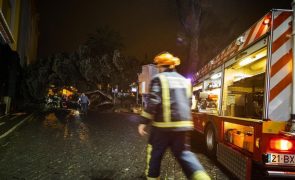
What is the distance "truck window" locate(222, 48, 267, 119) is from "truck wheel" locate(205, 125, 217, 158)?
2.50 ft

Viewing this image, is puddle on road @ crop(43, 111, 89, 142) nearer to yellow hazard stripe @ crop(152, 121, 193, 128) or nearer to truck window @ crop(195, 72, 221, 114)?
truck window @ crop(195, 72, 221, 114)

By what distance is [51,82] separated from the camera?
38500mm

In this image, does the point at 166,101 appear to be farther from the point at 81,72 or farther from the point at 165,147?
the point at 81,72

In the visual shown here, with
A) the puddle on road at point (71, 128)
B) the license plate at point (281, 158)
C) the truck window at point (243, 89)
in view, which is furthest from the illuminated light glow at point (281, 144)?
the puddle on road at point (71, 128)

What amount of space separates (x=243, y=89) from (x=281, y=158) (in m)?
3.17

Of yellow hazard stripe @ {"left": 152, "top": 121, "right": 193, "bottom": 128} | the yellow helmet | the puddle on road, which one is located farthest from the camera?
the puddle on road

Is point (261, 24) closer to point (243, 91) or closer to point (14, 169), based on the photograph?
point (243, 91)

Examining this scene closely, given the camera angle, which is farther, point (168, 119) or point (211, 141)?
point (211, 141)

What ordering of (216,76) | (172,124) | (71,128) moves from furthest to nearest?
(71,128) → (216,76) → (172,124)

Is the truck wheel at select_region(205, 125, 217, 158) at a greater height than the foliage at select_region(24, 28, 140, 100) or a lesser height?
lesser

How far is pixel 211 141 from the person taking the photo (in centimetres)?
776

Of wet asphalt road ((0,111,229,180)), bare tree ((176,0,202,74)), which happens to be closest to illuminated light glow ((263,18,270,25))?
wet asphalt road ((0,111,229,180))

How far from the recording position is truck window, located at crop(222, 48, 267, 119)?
6.78 meters

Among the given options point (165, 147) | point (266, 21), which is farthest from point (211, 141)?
point (165, 147)
